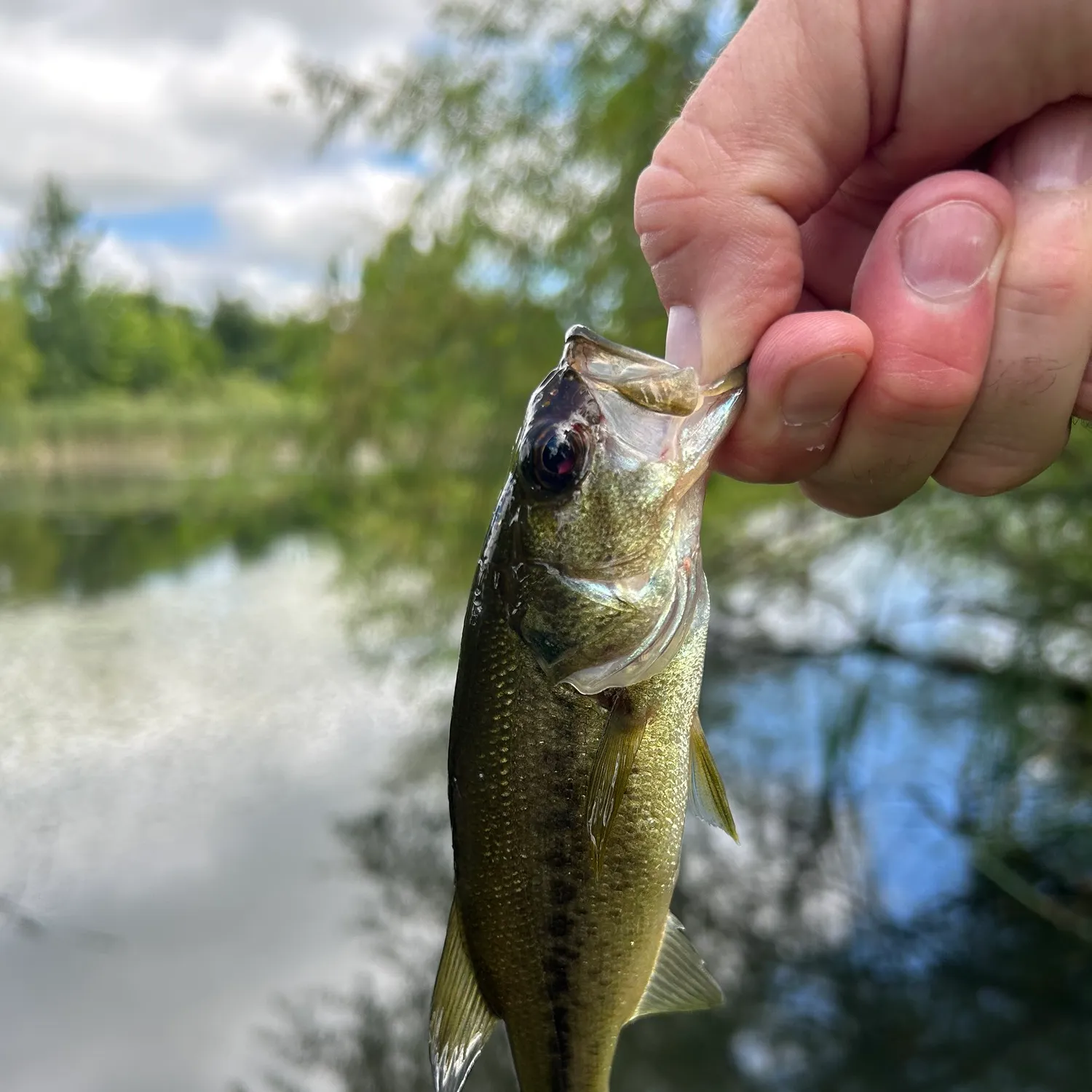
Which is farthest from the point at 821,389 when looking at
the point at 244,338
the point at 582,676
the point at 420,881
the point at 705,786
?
the point at 244,338

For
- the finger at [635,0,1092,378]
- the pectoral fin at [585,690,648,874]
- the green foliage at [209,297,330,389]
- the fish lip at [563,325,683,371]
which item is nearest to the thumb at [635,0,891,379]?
the finger at [635,0,1092,378]

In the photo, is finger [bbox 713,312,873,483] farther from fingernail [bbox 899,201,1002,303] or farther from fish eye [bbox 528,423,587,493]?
fish eye [bbox 528,423,587,493]

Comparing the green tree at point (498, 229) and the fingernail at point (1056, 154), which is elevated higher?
the green tree at point (498, 229)

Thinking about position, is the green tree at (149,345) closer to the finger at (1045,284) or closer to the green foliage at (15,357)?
the green foliage at (15,357)

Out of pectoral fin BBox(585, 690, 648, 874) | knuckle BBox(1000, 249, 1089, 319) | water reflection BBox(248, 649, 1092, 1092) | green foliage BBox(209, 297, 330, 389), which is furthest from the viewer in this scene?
green foliage BBox(209, 297, 330, 389)

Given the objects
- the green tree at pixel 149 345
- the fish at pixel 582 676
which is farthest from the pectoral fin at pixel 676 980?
the green tree at pixel 149 345

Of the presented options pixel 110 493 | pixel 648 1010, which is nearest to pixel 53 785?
pixel 648 1010

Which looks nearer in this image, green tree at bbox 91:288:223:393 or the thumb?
the thumb
